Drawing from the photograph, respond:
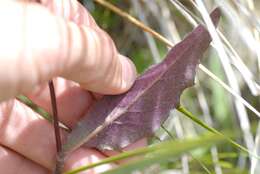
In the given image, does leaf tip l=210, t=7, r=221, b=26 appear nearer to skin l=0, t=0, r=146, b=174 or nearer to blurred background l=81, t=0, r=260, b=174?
skin l=0, t=0, r=146, b=174

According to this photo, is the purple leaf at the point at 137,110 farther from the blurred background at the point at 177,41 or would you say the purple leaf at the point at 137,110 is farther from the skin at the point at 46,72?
the blurred background at the point at 177,41

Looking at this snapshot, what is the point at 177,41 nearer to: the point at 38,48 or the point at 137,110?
the point at 137,110

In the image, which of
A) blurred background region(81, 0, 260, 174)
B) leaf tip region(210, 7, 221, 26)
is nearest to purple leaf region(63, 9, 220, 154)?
leaf tip region(210, 7, 221, 26)

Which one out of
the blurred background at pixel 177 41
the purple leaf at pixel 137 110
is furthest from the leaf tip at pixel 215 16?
the blurred background at pixel 177 41

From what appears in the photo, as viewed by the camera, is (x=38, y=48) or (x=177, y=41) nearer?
(x=38, y=48)

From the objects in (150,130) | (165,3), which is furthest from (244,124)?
(165,3)

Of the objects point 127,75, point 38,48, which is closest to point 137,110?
point 127,75
